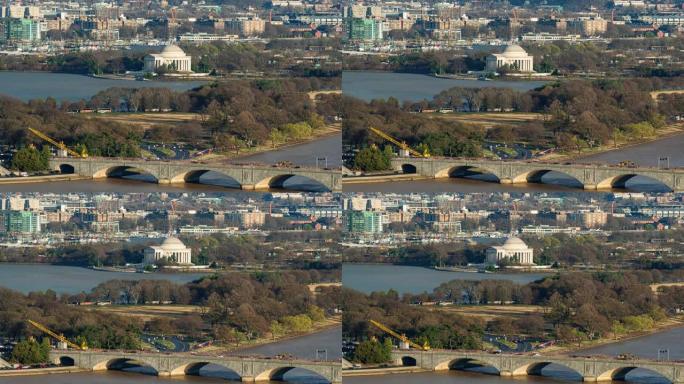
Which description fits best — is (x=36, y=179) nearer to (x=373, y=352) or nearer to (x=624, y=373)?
(x=373, y=352)

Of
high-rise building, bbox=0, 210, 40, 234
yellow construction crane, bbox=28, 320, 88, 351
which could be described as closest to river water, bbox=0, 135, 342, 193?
high-rise building, bbox=0, 210, 40, 234

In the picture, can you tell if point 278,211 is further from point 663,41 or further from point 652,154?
point 663,41

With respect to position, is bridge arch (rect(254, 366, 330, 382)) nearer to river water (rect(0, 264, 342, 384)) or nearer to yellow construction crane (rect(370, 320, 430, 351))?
river water (rect(0, 264, 342, 384))

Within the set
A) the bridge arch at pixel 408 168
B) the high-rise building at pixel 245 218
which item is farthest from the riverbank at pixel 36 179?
the bridge arch at pixel 408 168

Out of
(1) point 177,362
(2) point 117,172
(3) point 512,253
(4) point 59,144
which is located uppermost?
(4) point 59,144

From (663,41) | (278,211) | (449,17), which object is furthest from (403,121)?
(663,41)

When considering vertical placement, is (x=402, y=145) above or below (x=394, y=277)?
above

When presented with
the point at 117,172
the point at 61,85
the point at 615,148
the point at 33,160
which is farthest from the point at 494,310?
the point at 61,85

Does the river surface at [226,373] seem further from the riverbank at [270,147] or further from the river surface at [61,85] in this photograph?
the river surface at [61,85]
